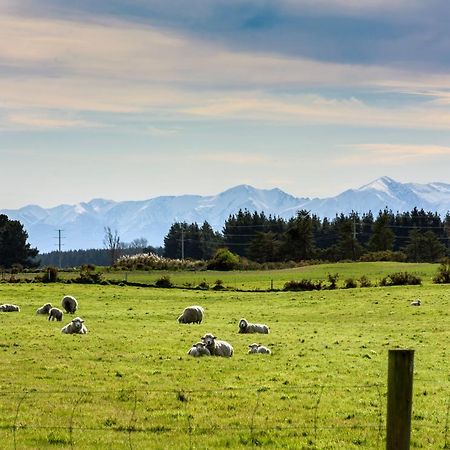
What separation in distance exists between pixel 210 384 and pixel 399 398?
1273 cm

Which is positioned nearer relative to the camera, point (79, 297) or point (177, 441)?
point (177, 441)

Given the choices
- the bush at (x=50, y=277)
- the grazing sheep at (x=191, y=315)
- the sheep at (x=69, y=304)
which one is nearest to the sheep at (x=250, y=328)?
the grazing sheep at (x=191, y=315)

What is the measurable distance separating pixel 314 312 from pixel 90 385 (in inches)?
1461

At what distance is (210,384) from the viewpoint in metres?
22.7

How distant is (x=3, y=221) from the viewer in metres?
171

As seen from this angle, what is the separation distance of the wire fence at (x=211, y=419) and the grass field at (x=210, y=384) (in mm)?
33

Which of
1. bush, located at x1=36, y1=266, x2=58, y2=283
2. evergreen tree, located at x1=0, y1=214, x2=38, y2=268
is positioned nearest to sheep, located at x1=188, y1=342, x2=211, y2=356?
bush, located at x1=36, y1=266, x2=58, y2=283

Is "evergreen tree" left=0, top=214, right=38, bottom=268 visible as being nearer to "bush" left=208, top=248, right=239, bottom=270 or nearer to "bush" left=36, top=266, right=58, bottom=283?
"bush" left=208, top=248, right=239, bottom=270

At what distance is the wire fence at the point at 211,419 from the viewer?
15.4m

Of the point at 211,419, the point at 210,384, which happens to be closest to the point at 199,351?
the point at 210,384

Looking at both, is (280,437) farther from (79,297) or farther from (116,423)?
(79,297)

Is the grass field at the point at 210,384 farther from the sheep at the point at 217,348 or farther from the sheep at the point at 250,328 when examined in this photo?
the sheep at the point at 250,328

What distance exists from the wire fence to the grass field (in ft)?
0.11

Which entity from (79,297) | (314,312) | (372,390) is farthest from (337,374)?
(79,297)
